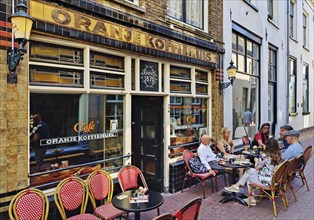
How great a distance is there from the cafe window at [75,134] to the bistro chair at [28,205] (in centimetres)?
48

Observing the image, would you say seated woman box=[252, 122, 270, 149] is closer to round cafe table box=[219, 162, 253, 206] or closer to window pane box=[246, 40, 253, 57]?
round cafe table box=[219, 162, 253, 206]

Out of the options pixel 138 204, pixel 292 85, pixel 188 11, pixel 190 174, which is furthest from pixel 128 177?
pixel 292 85

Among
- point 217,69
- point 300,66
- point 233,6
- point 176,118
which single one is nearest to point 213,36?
point 217,69

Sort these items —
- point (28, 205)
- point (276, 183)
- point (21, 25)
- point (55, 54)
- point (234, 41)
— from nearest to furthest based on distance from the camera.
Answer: point (21, 25) → point (28, 205) → point (55, 54) → point (276, 183) → point (234, 41)

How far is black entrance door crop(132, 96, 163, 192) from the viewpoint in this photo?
6352 mm

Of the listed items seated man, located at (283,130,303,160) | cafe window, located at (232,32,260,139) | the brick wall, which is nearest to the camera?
the brick wall


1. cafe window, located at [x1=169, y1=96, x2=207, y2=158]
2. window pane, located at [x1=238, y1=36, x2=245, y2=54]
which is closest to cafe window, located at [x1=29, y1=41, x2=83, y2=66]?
cafe window, located at [x1=169, y1=96, x2=207, y2=158]

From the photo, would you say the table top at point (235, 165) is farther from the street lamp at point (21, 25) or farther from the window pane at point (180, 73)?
the street lamp at point (21, 25)

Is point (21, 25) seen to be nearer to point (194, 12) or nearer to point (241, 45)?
point (194, 12)

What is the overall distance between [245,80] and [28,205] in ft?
28.3

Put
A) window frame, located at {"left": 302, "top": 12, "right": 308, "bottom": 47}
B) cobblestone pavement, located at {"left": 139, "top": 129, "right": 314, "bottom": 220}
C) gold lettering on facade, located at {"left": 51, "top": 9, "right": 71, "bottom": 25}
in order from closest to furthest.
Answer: gold lettering on facade, located at {"left": 51, "top": 9, "right": 71, "bottom": 25}, cobblestone pavement, located at {"left": 139, "top": 129, "right": 314, "bottom": 220}, window frame, located at {"left": 302, "top": 12, "right": 308, "bottom": 47}

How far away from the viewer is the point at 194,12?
24.8 feet

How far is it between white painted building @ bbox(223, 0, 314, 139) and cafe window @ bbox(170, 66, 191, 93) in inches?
71.2

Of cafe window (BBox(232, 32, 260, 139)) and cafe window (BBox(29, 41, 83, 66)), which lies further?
cafe window (BBox(232, 32, 260, 139))
